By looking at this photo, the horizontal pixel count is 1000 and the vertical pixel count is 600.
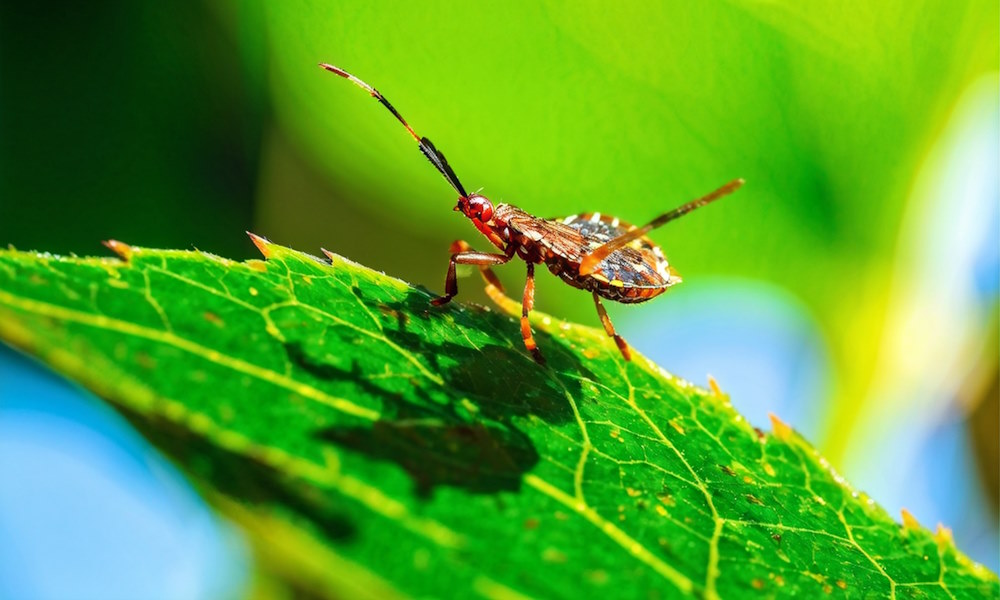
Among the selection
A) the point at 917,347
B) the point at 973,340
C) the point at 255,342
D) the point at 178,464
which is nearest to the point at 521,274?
the point at 917,347

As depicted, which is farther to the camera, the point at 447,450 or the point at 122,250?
the point at 122,250

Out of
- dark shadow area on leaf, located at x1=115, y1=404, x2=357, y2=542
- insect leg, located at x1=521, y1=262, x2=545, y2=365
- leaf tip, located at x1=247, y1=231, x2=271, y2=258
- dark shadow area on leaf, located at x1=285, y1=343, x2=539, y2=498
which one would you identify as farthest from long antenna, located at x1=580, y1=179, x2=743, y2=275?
dark shadow area on leaf, located at x1=115, y1=404, x2=357, y2=542

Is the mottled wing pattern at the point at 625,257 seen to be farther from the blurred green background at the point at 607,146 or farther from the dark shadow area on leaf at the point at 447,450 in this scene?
the dark shadow area on leaf at the point at 447,450

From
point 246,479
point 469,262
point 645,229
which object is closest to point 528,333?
point 645,229

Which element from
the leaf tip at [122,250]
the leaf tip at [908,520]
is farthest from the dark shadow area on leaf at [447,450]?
the leaf tip at [908,520]

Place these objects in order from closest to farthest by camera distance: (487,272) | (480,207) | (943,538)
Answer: (943,538)
(480,207)
(487,272)

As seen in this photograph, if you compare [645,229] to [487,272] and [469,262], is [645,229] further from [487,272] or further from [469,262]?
[487,272]
